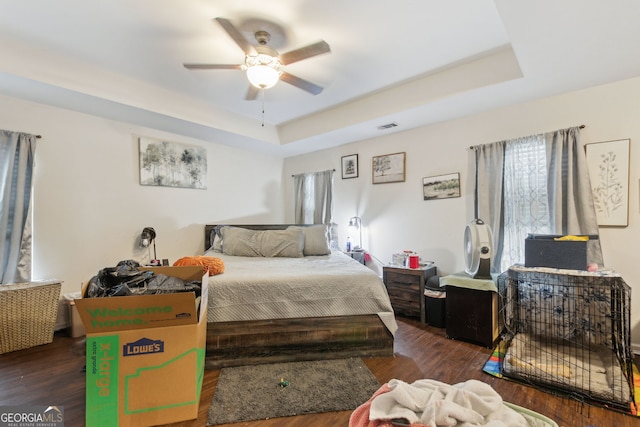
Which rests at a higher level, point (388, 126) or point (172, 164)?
point (388, 126)

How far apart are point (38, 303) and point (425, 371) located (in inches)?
132

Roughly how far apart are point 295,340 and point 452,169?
2.61 meters

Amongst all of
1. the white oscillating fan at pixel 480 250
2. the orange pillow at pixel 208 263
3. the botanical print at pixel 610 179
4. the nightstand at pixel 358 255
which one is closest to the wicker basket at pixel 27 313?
the orange pillow at pixel 208 263

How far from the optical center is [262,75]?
2.05 m

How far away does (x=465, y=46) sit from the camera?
2.32 meters

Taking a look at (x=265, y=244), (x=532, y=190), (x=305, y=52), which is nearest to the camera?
(x=305, y=52)

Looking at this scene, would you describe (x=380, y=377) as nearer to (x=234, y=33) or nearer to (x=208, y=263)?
(x=208, y=263)

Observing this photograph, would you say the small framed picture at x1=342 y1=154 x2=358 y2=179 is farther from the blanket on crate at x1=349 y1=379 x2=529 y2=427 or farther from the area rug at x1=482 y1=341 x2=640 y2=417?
the blanket on crate at x1=349 y1=379 x2=529 y2=427

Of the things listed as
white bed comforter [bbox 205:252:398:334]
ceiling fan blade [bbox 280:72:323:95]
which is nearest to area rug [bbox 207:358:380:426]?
white bed comforter [bbox 205:252:398:334]

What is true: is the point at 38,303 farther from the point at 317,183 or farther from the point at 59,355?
the point at 317,183

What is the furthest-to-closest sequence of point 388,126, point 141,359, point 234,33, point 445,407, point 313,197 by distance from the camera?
1. point 313,197
2. point 388,126
3. point 234,33
4. point 141,359
5. point 445,407

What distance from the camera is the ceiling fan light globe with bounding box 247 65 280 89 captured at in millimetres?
2037

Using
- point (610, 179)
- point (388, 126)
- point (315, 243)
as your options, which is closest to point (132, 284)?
point (315, 243)

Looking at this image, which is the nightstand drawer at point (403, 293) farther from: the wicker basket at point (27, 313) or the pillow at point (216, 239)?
the wicker basket at point (27, 313)
